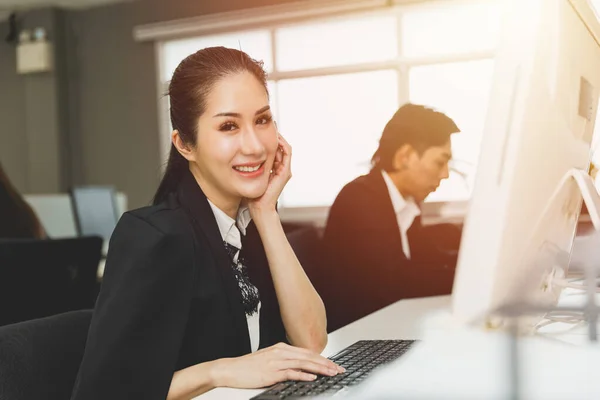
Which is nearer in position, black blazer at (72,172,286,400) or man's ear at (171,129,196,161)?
black blazer at (72,172,286,400)

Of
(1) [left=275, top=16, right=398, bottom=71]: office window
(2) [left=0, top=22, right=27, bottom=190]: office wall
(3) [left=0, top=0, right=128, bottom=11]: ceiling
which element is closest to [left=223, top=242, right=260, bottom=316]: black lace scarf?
(1) [left=275, top=16, right=398, bottom=71]: office window

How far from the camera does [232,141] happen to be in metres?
1.04

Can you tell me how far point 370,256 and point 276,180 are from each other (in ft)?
3.27

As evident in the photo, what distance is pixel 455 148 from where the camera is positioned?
2.23m

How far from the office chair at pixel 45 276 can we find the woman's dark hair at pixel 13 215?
55 centimetres

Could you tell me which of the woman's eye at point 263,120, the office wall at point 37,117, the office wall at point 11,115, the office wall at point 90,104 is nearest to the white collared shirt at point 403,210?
the office wall at point 90,104

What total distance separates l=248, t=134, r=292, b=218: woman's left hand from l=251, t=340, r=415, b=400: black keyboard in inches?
10.7

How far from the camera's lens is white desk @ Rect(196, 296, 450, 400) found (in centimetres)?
83

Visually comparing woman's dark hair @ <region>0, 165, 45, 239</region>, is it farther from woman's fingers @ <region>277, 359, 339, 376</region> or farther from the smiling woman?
woman's fingers @ <region>277, 359, 339, 376</region>

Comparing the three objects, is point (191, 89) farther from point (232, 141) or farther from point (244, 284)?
point (244, 284)

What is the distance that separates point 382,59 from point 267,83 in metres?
2.45

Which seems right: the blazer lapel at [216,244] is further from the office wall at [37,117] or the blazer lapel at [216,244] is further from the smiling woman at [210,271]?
the office wall at [37,117]

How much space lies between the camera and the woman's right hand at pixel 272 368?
2.59 ft

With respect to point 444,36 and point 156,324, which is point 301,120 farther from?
point 444,36
